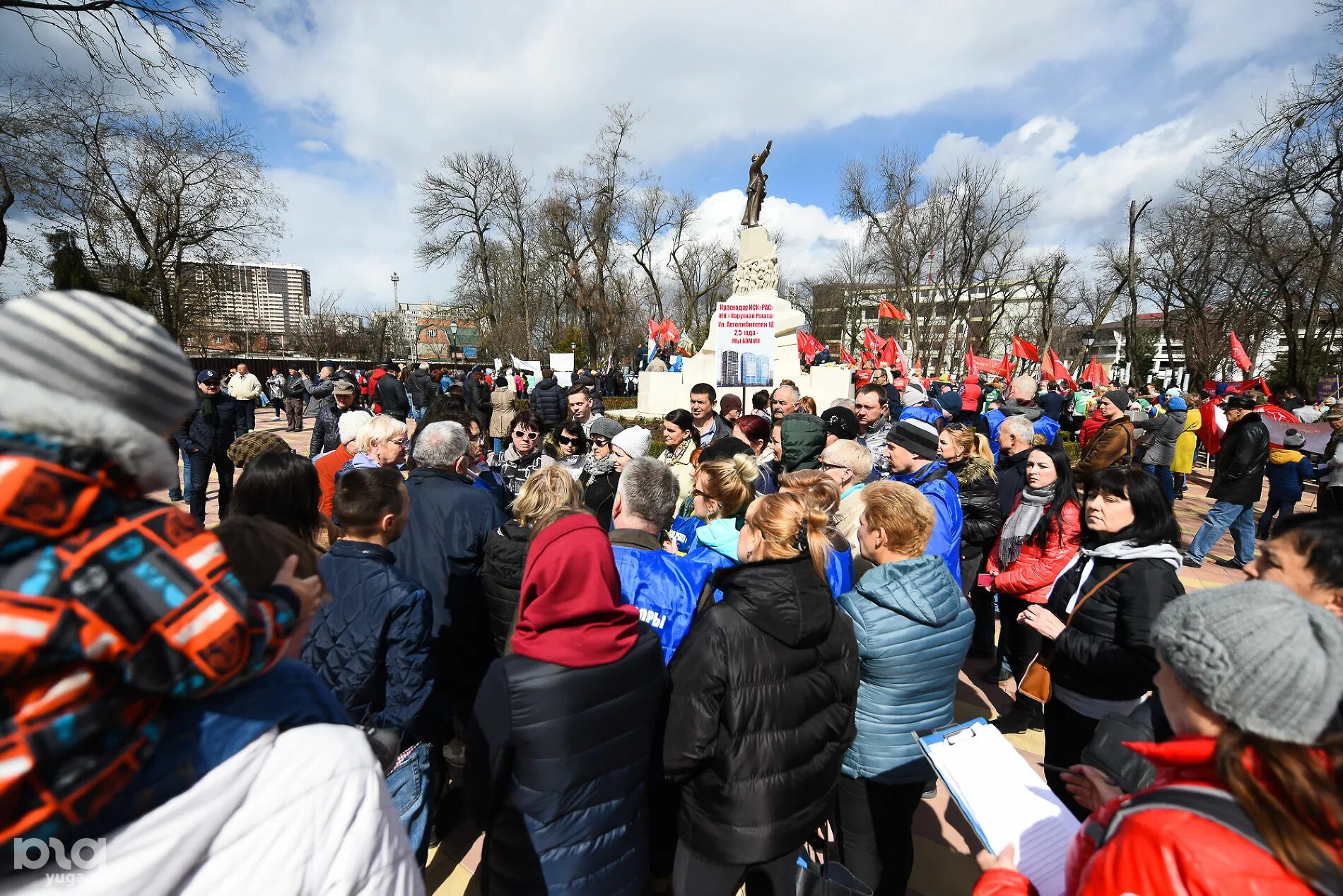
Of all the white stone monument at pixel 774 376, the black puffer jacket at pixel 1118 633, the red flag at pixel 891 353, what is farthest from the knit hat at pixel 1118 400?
the red flag at pixel 891 353

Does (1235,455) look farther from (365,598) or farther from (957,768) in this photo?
(365,598)

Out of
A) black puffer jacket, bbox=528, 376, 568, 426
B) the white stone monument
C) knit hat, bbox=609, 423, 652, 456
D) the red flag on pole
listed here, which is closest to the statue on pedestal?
the white stone monument

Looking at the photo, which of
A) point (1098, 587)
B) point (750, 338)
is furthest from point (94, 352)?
point (750, 338)

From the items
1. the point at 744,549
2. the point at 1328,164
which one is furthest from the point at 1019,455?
the point at 1328,164

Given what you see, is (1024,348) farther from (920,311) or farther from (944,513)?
(920,311)

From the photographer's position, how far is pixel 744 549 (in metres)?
2.08

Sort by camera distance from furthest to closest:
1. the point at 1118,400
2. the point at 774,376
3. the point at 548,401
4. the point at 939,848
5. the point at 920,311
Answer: the point at 920,311 < the point at 774,376 < the point at 548,401 < the point at 1118,400 < the point at 939,848

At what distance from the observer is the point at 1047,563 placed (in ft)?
11.6

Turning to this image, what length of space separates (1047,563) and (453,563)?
333 cm

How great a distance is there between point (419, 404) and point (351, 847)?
13.8m

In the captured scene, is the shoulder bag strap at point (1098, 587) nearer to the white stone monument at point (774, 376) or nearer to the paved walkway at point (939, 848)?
the paved walkway at point (939, 848)

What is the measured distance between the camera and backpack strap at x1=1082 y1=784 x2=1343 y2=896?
837 mm

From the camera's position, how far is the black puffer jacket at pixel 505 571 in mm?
2652

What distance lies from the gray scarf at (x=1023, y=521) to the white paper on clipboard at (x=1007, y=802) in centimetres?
258
